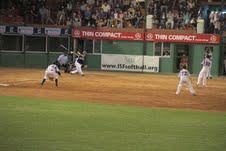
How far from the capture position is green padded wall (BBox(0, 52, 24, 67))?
137 ft

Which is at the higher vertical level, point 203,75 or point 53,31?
point 53,31

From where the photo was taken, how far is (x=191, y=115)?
18031 millimetres

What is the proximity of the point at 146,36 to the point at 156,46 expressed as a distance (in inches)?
50.5

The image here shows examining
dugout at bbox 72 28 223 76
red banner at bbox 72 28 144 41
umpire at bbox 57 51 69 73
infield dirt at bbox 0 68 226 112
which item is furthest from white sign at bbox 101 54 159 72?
infield dirt at bbox 0 68 226 112

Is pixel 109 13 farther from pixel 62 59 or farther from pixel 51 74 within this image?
pixel 51 74

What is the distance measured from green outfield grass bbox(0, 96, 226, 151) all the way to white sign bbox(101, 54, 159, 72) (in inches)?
811

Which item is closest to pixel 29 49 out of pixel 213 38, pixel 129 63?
pixel 129 63

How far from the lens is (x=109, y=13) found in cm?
4112

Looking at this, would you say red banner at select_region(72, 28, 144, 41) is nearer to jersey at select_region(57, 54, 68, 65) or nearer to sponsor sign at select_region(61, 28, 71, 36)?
sponsor sign at select_region(61, 28, 71, 36)

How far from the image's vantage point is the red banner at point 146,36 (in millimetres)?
38625

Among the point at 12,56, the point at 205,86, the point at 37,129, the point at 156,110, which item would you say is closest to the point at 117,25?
the point at 12,56

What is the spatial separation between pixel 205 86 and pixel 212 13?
1007cm

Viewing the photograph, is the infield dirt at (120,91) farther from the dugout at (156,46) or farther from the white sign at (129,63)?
the white sign at (129,63)

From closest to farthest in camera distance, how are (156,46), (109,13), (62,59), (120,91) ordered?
1. (120,91)
2. (62,59)
3. (156,46)
4. (109,13)
